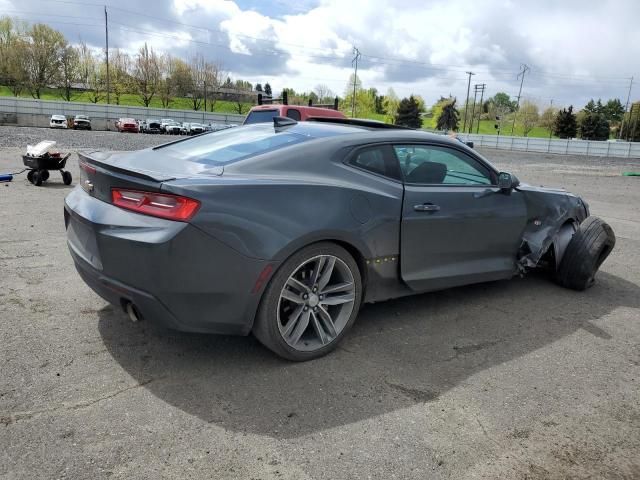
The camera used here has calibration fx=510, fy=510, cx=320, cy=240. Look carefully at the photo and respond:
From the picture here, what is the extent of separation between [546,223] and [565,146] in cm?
5197

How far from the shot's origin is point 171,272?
→ 9.10 feet

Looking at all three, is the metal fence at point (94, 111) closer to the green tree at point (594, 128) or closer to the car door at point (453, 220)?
the car door at point (453, 220)

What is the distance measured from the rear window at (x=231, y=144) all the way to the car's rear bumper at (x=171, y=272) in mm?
681

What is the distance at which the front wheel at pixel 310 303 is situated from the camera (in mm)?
3109

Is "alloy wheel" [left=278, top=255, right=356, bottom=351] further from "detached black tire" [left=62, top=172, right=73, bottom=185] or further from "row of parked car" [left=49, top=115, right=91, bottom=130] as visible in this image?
"row of parked car" [left=49, top=115, right=91, bottom=130]

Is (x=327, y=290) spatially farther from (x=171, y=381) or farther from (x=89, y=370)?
(x=89, y=370)

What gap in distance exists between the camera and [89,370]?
121 inches

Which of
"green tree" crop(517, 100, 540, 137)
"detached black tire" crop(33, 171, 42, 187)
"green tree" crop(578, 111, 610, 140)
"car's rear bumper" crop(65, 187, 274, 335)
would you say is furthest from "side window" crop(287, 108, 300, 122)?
"green tree" crop(517, 100, 540, 137)

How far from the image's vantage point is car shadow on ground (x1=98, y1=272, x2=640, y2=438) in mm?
2812

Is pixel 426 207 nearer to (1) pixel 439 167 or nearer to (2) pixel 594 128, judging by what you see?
(1) pixel 439 167

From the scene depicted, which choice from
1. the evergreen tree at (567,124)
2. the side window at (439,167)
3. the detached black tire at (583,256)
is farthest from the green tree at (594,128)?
the side window at (439,167)

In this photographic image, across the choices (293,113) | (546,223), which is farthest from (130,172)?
(293,113)

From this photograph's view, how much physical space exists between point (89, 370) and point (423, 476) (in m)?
2.03

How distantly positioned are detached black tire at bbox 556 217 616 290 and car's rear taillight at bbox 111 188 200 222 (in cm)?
398
